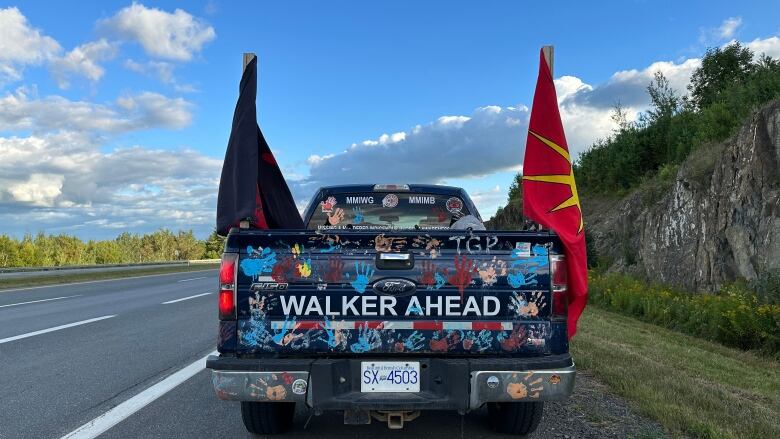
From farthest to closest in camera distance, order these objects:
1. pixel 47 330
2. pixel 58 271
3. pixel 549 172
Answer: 1. pixel 58 271
2. pixel 47 330
3. pixel 549 172

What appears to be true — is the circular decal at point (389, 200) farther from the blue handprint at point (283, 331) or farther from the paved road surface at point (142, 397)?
the blue handprint at point (283, 331)

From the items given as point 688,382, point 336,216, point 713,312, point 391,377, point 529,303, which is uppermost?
point 336,216

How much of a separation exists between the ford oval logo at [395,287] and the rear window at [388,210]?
7.96ft

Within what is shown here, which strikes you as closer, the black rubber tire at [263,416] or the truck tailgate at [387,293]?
the truck tailgate at [387,293]

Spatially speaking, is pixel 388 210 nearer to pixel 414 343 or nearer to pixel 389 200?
pixel 389 200

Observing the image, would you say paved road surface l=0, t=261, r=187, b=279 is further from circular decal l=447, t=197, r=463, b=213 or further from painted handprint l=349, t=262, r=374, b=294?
painted handprint l=349, t=262, r=374, b=294

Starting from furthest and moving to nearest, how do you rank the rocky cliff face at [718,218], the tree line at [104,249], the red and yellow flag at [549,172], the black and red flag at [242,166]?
1. the tree line at [104,249]
2. the rocky cliff face at [718,218]
3. the black and red flag at [242,166]
4. the red and yellow flag at [549,172]

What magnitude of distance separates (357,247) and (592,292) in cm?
1703

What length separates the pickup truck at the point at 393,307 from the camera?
342 centimetres

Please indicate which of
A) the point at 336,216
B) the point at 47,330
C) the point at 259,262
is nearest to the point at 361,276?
the point at 259,262

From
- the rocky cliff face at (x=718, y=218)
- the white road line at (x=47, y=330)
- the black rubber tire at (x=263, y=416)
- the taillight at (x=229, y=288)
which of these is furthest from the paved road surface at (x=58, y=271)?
the rocky cliff face at (x=718, y=218)

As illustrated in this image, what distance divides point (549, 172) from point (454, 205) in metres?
1.98

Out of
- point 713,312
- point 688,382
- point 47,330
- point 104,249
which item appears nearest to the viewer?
point 688,382

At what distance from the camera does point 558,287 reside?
3.50m
